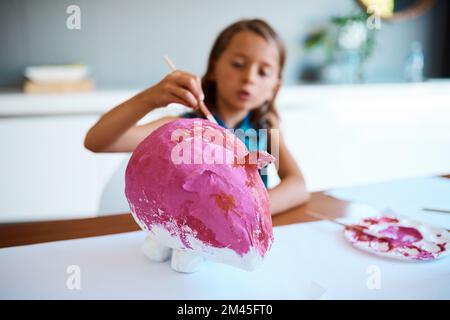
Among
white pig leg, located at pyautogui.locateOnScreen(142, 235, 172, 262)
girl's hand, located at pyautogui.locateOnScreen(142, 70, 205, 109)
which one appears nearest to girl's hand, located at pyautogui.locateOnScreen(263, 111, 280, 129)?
A: girl's hand, located at pyautogui.locateOnScreen(142, 70, 205, 109)

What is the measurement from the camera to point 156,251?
2.04ft

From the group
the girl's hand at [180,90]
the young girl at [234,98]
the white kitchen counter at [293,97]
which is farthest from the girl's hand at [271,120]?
the girl's hand at [180,90]

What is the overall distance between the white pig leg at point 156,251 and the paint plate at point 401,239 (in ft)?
0.96

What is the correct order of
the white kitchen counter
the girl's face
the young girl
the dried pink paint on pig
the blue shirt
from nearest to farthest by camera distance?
the dried pink paint on pig → the young girl → the girl's face → the blue shirt → the white kitchen counter

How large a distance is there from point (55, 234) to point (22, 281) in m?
0.17

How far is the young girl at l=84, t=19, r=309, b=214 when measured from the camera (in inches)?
29.2

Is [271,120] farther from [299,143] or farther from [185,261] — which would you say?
[185,261]

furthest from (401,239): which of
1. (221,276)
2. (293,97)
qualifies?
(293,97)

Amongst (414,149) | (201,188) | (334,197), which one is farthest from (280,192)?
(414,149)

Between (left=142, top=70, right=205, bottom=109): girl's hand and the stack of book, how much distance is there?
3.86 ft

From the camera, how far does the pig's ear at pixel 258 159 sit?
0.52 m

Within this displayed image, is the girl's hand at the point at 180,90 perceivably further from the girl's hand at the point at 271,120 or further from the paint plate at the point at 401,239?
the girl's hand at the point at 271,120

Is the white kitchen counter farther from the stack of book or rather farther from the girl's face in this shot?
the girl's face
